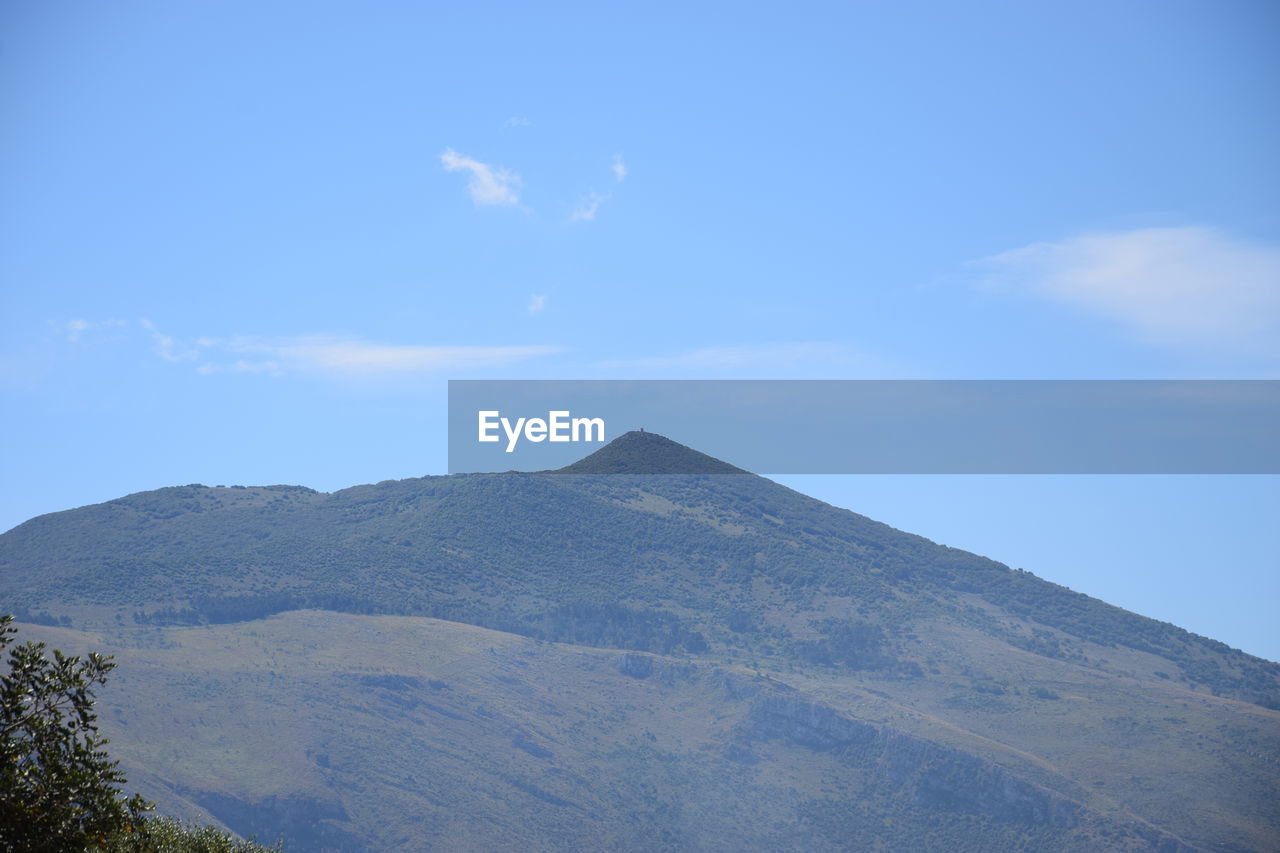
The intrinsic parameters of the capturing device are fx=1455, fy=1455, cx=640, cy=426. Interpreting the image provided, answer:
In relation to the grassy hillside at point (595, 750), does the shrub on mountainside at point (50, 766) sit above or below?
above

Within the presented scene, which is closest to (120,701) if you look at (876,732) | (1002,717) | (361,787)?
(361,787)

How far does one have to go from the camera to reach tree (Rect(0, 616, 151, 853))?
2755cm

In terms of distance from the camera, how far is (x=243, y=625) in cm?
18325

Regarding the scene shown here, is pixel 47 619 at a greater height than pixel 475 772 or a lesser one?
greater

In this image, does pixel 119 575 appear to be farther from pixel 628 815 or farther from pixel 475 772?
pixel 628 815

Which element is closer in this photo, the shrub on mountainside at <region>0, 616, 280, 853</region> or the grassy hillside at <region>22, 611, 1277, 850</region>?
the shrub on mountainside at <region>0, 616, 280, 853</region>

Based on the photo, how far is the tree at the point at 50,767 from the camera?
27.5m

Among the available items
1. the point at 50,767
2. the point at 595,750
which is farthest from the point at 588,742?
the point at 50,767

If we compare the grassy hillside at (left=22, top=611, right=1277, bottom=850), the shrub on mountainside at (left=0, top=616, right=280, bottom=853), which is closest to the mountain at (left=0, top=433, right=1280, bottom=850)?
the grassy hillside at (left=22, top=611, right=1277, bottom=850)

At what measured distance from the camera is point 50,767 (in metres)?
28.5

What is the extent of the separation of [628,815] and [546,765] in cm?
1081

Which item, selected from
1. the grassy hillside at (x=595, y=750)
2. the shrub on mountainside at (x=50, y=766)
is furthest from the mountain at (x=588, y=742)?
the shrub on mountainside at (x=50, y=766)

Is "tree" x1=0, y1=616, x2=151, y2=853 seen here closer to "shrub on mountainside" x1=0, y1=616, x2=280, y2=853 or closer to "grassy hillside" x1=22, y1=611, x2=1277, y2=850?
"shrub on mountainside" x1=0, y1=616, x2=280, y2=853

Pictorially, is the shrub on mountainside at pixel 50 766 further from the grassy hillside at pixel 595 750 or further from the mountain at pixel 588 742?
the mountain at pixel 588 742
